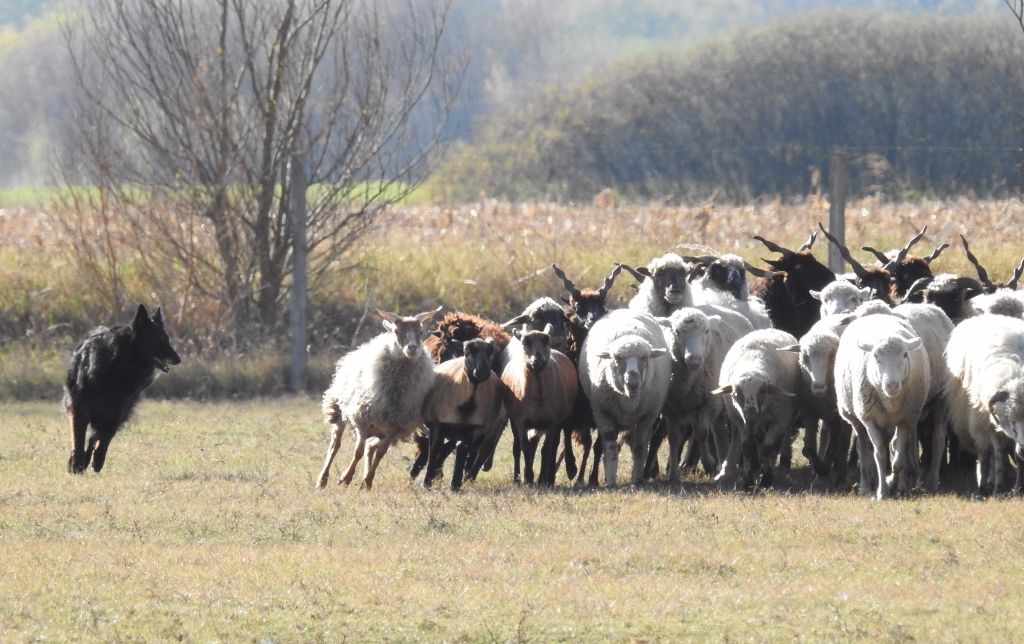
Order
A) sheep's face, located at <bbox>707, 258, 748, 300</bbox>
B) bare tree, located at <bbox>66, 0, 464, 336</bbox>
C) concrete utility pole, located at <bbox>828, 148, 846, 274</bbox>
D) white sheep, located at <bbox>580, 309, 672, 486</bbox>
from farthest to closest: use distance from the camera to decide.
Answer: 1. bare tree, located at <bbox>66, 0, 464, 336</bbox>
2. concrete utility pole, located at <bbox>828, 148, 846, 274</bbox>
3. sheep's face, located at <bbox>707, 258, 748, 300</bbox>
4. white sheep, located at <bbox>580, 309, 672, 486</bbox>

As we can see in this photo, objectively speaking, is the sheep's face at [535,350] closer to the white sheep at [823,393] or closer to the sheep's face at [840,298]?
the white sheep at [823,393]

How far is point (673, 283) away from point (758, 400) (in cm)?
295

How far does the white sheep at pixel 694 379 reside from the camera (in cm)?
1412

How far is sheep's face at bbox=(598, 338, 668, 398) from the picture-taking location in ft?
43.8

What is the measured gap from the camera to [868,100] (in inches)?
1398

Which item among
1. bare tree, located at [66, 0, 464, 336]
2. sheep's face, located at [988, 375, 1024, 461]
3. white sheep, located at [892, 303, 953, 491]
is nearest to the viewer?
sheep's face, located at [988, 375, 1024, 461]

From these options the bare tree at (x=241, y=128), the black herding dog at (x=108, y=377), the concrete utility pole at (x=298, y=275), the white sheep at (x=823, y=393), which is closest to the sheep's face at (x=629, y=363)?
the white sheep at (x=823, y=393)

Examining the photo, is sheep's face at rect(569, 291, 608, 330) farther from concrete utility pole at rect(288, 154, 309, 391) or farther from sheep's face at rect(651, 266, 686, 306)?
concrete utility pole at rect(288, 154, 309, 391)

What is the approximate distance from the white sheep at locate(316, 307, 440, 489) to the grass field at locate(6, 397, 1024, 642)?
0.39 m

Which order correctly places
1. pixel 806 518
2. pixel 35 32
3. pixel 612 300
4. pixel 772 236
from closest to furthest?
pixel 806 518, pixel 612 300, pixel 772 236, pixel 35 32

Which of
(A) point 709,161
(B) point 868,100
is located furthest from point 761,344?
(B) point 868,100

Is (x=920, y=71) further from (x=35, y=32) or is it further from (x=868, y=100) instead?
(x=35, y=32)

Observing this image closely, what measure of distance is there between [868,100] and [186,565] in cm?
2803

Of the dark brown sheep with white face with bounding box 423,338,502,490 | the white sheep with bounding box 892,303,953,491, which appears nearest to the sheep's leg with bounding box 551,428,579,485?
the dark brown sheep with white face with bounding box 423,338,502,490
